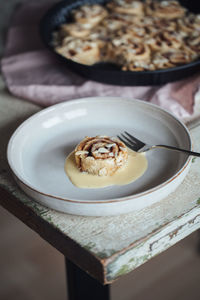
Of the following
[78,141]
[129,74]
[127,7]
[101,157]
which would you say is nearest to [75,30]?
[127,7]

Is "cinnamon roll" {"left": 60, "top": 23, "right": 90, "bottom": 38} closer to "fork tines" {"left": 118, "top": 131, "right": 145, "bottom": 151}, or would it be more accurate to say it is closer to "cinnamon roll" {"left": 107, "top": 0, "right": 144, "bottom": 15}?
"cinnamon roll" {"left": 107, "top": 0, "right": 144, "bottom": 15}

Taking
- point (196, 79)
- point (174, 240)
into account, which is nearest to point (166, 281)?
point (196, 79)

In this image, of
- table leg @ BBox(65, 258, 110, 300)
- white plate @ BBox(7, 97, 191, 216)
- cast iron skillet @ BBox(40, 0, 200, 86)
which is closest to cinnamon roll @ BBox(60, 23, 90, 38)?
cast iron skillet @ BBox(40, 0, 200, 86)

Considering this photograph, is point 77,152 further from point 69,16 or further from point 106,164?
point 69,16

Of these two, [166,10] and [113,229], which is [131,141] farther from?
[166,10]

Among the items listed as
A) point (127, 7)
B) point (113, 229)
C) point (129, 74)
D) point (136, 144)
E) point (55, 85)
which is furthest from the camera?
point (127, 7)

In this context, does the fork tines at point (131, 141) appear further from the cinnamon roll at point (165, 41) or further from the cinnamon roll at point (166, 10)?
the cinnamon roll at point (166, 10)

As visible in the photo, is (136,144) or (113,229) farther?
(136,144)

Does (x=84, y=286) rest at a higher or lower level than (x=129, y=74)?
lower
